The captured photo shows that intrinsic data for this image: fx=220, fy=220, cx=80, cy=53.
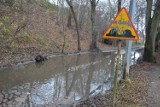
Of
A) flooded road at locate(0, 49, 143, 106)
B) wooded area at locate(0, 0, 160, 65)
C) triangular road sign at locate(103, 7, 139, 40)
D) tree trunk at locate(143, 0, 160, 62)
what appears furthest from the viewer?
wooded area at locate(0, 0, 160, 65)

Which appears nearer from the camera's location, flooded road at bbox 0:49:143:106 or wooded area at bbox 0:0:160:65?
flooded road at bbox 0:49:143:106

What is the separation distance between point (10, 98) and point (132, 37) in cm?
492

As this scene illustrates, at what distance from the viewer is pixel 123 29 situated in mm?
5922

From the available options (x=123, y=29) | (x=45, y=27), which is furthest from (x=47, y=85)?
(x=45, y=27)

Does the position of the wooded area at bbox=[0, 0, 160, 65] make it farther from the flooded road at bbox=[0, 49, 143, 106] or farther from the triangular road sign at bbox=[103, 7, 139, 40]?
the triangular road sign at bbox=[103, 7, 139, 40]

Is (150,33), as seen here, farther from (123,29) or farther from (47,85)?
(123,29)

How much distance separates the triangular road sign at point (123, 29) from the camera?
19.4 ft

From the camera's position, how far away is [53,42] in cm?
2419

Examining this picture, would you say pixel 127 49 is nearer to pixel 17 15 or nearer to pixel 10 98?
pixel 10 98

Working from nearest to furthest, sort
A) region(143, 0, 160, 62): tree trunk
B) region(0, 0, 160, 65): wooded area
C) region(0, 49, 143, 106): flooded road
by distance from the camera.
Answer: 1. region(0, 49, 143, 106): flooded road
2. region(143, 0, 160, 62): tree trunk
3. region(0, 0, 160, 65): wooded area

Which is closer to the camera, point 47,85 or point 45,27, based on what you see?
point 47,85

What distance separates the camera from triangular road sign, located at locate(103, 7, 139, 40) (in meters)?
5.91

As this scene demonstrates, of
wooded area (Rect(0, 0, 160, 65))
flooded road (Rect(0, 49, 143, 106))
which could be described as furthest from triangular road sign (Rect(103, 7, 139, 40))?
wooded area (Rect(0, 0, 160, 65))

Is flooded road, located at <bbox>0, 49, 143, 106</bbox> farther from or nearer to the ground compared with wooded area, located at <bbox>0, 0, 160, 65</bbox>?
nearer to the ground
